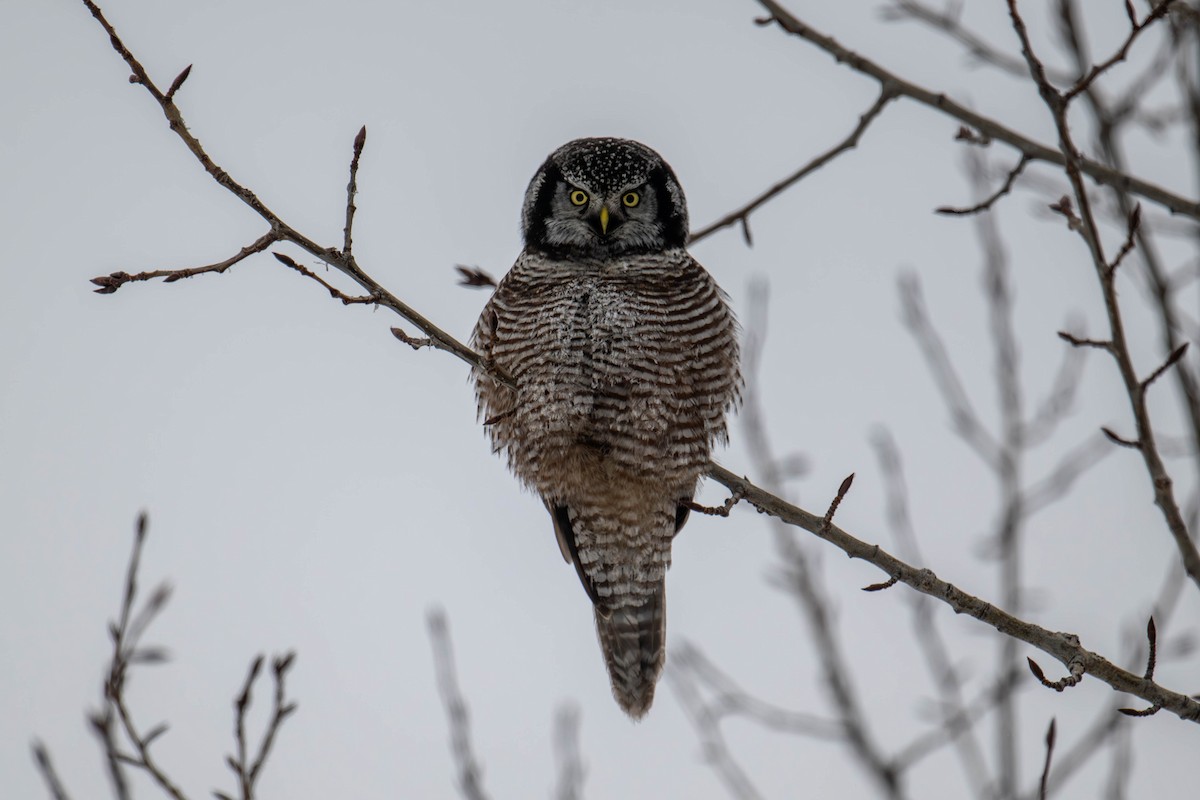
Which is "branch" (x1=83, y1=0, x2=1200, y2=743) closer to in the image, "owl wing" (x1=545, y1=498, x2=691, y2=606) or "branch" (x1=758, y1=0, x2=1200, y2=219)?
"branch" (x1=758, y1=0, x2=1200, y2=219)

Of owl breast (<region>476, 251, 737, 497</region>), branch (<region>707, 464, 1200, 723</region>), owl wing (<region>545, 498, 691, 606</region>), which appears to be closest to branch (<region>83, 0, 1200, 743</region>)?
branch (<region>707, 464, 1200, 723</region>)

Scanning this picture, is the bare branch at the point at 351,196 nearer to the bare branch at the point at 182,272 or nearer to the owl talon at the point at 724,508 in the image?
the bare branch at the point at 182,272

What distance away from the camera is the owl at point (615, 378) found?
5062 mm

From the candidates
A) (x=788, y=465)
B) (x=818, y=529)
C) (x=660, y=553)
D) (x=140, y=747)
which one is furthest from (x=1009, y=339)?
(x=140, y=747)

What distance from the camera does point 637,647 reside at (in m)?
5.67

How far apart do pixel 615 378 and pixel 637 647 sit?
4.73ft

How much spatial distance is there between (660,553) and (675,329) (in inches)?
43.5

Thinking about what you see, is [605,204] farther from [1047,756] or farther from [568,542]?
[1047,756]

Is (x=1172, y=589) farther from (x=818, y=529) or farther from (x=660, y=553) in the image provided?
(x=660, y=553)

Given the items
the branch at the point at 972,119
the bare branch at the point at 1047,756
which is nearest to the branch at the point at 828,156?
the branch at the point at 972,119

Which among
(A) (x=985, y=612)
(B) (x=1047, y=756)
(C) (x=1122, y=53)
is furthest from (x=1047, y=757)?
(C) (x=1122, y=53)

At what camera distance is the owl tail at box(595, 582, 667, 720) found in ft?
18.6

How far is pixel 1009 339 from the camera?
6.05 meters

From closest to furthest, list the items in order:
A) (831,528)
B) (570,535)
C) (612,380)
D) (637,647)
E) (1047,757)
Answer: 1. (1047,757)
2. (831,528)
3. (612,380)
4. (570,535)
5. (637,647)
